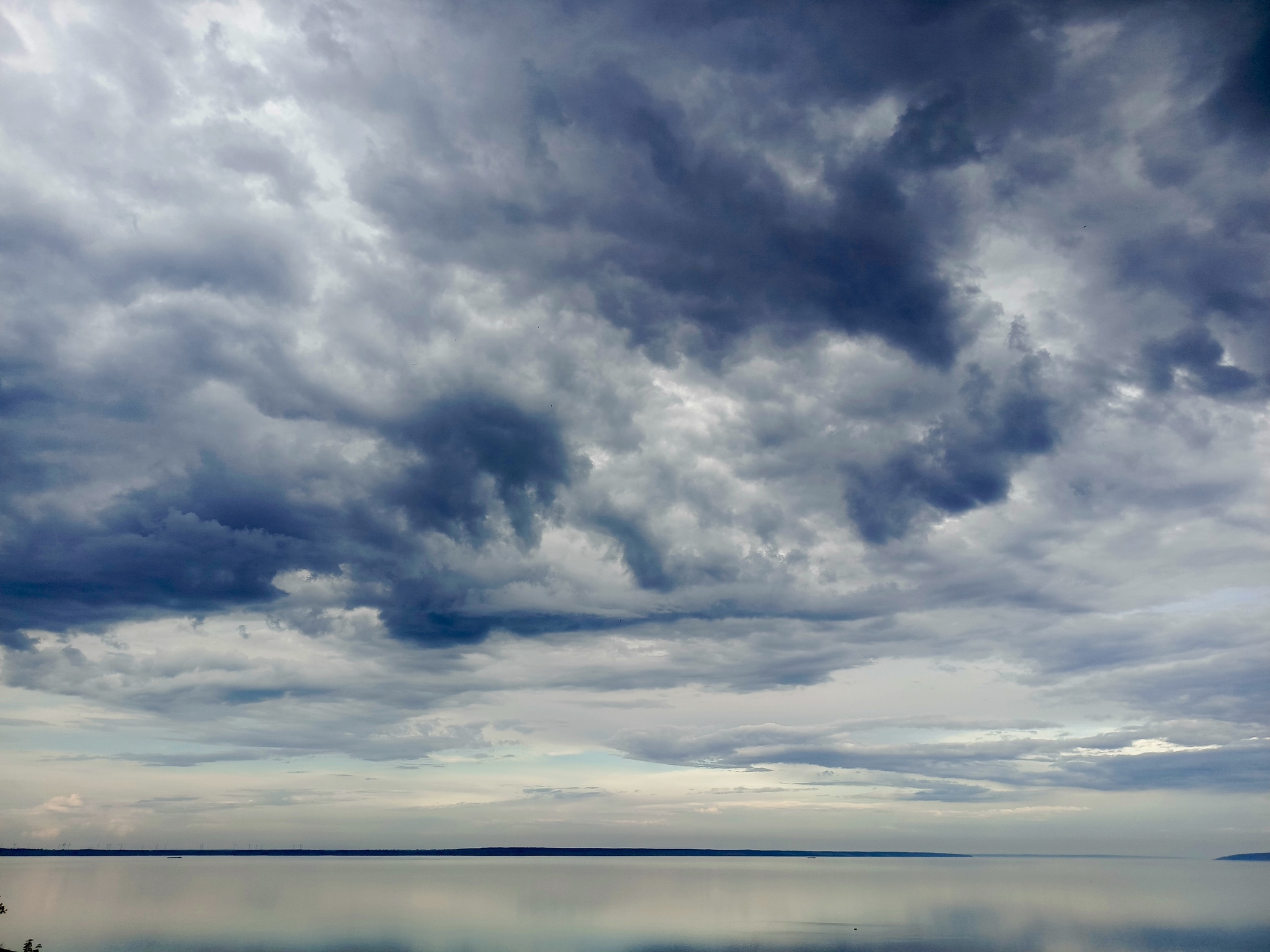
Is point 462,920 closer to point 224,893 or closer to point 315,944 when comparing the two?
point 315,944

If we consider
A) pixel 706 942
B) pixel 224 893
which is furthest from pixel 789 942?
pixel 224 893

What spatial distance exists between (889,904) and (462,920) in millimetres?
79320

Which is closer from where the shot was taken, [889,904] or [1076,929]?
[1076,929]

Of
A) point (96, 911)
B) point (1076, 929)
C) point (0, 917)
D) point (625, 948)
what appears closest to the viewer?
point (625, 948)

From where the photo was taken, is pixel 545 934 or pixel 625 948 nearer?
pixel 625 948

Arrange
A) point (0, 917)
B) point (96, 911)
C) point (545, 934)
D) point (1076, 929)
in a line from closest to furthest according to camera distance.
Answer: point (545, 934)
point (1076, 929)
point (0, 917)
point (96, 911)

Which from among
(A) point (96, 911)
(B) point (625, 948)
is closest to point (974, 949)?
(B) point (625, 948)

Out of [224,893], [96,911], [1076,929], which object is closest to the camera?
[1076,929]

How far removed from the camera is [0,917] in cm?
12225

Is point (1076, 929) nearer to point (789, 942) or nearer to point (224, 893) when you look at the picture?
point (789, 942)

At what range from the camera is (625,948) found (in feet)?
304

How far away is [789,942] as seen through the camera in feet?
316

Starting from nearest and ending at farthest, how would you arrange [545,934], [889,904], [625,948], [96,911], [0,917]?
[625,948]
[545,934]
[0,917]
[96,911]
[889,904]

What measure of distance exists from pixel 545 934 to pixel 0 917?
3323 inches
